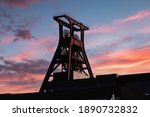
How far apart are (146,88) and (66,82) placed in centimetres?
1790

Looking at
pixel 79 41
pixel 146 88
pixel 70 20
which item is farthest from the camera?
pixel 79 41

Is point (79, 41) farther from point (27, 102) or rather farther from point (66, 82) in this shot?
point (27, 102)

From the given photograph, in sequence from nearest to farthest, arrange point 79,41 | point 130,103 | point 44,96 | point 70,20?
point 130,103
point 44,96
point 70,20
point 79,41

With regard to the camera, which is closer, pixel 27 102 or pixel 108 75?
pixel 27 102

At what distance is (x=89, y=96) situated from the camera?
146 feet

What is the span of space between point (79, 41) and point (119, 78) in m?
17.4

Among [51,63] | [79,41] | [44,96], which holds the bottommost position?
[44,96]

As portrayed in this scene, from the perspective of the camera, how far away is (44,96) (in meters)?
49.7

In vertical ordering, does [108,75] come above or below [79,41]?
below

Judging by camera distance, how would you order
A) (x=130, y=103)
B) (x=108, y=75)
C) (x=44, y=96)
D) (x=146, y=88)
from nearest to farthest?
(x=130, y=103) < (x=44, y=96) < (x=146, y=88) < (x=108, y=75)

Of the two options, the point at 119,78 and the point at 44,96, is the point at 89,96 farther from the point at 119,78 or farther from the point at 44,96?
the point at 119,78

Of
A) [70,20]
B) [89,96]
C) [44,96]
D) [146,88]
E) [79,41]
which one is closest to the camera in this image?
[89,96]

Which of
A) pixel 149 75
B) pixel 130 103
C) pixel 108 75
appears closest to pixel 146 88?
pixel 149 75

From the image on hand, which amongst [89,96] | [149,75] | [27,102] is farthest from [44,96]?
[27,102]
